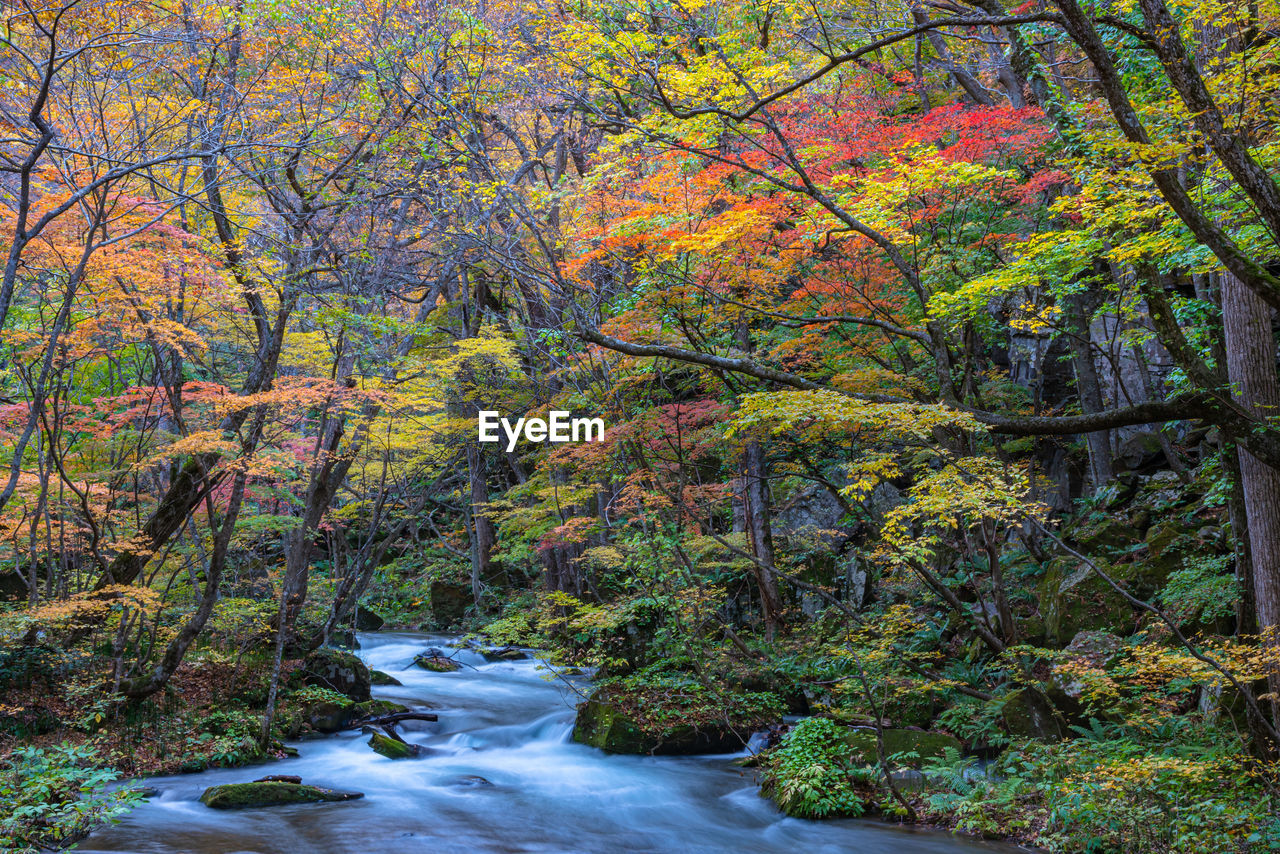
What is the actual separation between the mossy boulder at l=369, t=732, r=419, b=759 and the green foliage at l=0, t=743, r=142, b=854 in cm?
497

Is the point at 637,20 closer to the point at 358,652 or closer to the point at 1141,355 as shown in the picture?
the point at 1141,355

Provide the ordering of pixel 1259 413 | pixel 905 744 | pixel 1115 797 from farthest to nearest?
1. pixel 905 744
2. pixel 1259 413
3. pixel 1115 797

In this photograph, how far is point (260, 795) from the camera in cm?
835

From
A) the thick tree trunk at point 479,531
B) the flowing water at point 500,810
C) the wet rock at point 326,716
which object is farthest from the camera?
the thick tree trunk at point 479,531

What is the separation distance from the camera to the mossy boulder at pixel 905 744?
878 cm

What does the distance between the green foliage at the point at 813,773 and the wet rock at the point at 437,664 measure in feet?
29.5

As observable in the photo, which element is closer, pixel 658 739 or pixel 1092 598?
pixel 1092 598

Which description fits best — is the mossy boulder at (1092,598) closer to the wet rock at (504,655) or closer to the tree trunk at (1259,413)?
the tree trunk at (1259,413)

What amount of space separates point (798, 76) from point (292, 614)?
12.1 meters

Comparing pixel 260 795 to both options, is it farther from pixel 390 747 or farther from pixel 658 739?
pixel 658 739

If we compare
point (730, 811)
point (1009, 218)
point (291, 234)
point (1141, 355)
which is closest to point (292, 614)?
point (291, 234)

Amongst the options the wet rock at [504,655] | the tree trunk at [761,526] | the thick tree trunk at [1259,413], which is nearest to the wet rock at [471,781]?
the tree trunk at [761,526]

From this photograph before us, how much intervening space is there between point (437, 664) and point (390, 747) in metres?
5.94

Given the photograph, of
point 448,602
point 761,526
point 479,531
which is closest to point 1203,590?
point 761,526
